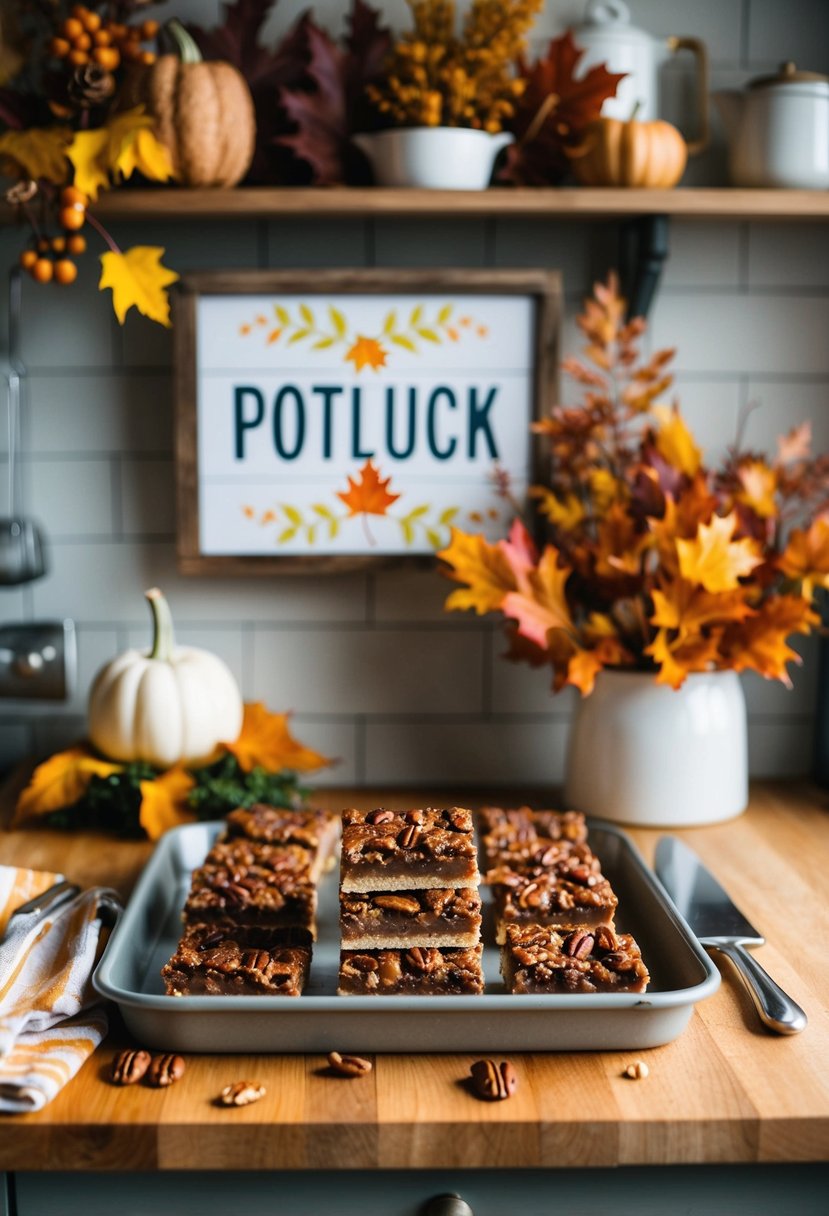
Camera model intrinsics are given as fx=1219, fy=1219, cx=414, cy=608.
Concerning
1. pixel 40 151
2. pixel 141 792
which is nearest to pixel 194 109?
pixel 40 151

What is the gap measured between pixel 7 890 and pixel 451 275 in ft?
2.80

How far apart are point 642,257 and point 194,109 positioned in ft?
1.74

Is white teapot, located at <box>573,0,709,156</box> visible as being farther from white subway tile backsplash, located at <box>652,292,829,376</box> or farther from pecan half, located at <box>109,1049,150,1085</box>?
pecan half, located at <box>109,1049,150,1085</box>

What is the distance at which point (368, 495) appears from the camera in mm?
1516

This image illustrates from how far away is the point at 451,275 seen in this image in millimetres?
1466

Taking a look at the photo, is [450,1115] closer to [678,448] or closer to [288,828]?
[288,828]

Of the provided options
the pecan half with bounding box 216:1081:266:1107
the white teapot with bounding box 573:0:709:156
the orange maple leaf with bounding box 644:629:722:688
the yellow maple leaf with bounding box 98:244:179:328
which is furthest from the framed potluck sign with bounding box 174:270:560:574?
the pecan half with bounding box 216:1081:266:1107

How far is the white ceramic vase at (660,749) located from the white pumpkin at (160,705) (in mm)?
437

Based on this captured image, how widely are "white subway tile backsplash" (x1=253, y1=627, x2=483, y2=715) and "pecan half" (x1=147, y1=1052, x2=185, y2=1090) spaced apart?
71cm

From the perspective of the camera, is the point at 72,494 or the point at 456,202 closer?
the point at 456,202

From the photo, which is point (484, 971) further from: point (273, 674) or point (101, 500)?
point (101, 500)

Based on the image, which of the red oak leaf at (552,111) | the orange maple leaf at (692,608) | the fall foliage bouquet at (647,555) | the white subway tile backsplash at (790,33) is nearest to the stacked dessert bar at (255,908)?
the fall foliage bouquet at (647,555)

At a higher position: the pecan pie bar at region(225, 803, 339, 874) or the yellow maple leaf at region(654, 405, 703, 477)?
the yellow maple leaf at region(654, 405, 703, 477)

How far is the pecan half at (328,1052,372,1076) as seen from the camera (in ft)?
2.92
